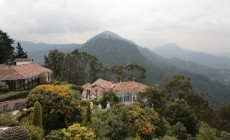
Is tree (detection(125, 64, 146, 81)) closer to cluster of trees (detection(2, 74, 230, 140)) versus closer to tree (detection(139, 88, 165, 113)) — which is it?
tree (detection(139, 88, 165, 113))

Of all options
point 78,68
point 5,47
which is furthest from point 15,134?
point 78,68

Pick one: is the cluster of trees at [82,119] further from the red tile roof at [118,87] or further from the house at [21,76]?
the red tile roof at [118,87]

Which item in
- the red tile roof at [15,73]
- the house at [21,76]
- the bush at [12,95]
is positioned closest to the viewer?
the bush at [12,95]

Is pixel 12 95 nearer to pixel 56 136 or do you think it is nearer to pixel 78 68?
pixel 56 136

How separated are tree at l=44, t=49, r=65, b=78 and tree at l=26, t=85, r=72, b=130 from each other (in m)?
41.5

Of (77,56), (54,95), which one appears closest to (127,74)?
(77,56)

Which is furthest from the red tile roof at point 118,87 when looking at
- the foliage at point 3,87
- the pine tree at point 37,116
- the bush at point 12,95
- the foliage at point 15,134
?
the foliage at point 15,134

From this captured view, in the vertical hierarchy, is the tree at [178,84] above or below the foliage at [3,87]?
below

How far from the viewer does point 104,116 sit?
89.2 ft

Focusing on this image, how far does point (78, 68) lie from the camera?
6938 centimetres

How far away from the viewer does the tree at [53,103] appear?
22.8 m

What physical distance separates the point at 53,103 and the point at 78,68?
46794mm

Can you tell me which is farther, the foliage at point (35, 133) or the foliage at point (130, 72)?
the foliage at point (130, 72)

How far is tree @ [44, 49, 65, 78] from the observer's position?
2539 inches
